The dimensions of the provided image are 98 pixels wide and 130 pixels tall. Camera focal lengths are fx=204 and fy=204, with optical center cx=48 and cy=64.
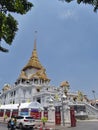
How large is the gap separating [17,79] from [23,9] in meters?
55.7

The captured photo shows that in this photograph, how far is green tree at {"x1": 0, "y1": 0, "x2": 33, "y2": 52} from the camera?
8.01 meters

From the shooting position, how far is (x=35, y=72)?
65.7m

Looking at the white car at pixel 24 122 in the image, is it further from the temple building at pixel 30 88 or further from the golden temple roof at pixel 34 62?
the golden temple roof at pixel 34 62

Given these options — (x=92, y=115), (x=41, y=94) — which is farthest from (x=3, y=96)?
(x=92, y=115)

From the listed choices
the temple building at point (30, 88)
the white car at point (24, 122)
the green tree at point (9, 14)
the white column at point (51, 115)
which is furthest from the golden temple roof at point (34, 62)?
the green tree at point (9, 14)

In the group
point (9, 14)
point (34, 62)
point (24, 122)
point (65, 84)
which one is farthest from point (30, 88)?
point (9, 14)

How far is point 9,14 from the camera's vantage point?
8305 millimetres

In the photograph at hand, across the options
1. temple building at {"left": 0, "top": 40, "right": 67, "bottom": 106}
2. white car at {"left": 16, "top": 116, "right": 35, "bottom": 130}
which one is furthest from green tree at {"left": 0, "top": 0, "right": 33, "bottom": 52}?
temple building at {"left": 0, "top": 40, "right": 67, "bottom": 106}

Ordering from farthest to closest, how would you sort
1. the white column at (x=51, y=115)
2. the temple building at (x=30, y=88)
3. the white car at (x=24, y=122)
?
the temple building at (x=30, y=88) < the white column at (x=51, y=115) < the white car at (x=24, y=122)

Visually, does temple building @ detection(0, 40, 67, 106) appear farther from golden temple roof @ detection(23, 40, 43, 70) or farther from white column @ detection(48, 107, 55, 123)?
white column @ detection(48, 107, 55, 123)

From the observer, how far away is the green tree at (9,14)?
26.3 ft

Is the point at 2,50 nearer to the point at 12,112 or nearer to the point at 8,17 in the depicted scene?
the point at 8,17

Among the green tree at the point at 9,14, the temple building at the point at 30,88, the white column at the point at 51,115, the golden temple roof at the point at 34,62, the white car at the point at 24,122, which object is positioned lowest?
the white car at the point at 24,122

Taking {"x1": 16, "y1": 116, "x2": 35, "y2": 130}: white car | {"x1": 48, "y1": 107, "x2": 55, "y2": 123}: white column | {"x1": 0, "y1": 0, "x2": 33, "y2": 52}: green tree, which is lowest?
{"x1": 16, "y1": 116, "x2": 35, "y2": 130}: white car
